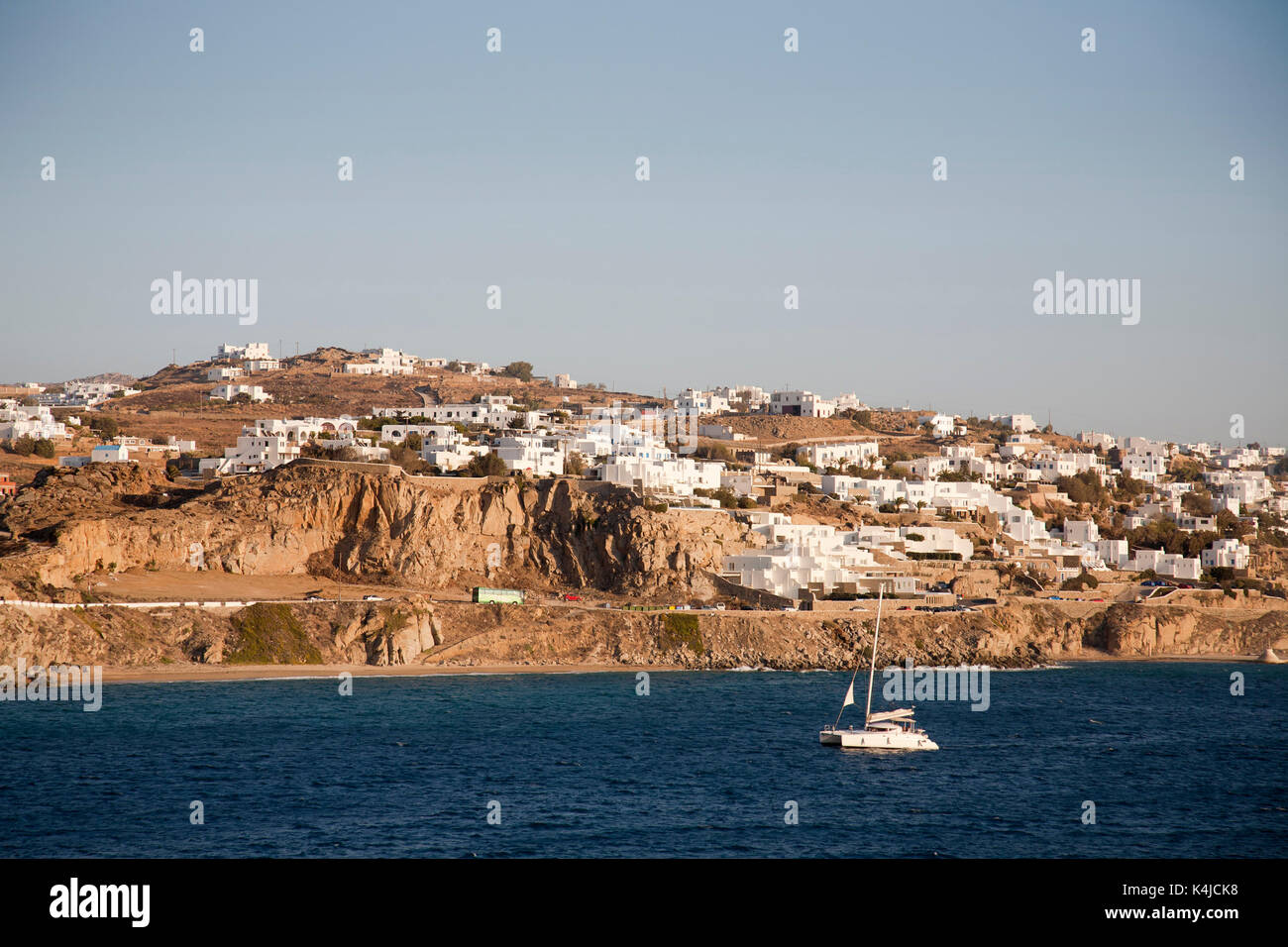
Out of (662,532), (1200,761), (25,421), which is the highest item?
(25,421)

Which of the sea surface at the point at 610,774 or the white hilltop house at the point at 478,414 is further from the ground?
the white hilltop house at the point at 478,414

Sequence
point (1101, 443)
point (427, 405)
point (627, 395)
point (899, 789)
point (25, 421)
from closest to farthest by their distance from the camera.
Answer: point (899, 789) → point (25, 421) → point (427, 405) → point (1101, 443) → point (627, 395)

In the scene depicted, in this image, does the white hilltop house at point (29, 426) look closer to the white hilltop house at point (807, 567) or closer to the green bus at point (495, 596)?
the green bus at point (495, 596)

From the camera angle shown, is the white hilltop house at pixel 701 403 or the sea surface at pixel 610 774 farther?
the white hilltop house at pixel 701 403

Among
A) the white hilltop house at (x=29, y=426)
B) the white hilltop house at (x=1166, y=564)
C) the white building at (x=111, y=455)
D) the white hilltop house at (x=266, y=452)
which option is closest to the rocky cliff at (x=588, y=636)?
the white hilltop house at (x=1166, y=564)

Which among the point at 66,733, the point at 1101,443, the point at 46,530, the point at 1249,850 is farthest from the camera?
the point at 1101,443
